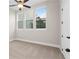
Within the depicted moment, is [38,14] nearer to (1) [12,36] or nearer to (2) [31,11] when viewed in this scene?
(2) [31,11]

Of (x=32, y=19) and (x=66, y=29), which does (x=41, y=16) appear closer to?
(x=32, y=19)

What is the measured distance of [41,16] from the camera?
5.90 metres

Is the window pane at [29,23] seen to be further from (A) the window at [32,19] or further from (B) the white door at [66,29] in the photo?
(B) the white door at [66,29]

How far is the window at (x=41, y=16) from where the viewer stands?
5.72 meters

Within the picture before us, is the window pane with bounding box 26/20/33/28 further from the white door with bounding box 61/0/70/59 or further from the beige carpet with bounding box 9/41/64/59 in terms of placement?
the white door with bounding box 61/0/70/59

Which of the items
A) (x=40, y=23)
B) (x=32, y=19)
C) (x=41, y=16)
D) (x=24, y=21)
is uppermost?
(x=41, y=16)

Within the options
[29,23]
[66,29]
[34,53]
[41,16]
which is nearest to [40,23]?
[41,16]

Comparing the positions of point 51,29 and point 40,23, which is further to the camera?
point 40,23

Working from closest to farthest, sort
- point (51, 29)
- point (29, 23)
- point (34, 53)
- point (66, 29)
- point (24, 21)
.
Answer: point (66, 29)
point (34, 53)
point (51, 29)
point (29, 23)
point (24, 21)

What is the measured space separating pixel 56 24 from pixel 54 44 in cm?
111

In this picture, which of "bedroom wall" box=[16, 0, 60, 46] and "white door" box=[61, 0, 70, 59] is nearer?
"white door" box=[61, 0, 70, 59]

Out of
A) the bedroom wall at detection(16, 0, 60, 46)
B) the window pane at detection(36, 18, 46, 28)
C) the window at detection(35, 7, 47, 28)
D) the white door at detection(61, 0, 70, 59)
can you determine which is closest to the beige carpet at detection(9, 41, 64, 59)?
the white door at detection(61, 0, 70, 59)

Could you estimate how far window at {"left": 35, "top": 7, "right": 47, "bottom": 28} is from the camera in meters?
5.72

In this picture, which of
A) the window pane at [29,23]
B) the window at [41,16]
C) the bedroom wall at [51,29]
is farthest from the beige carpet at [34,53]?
the window pane at [29,23]
